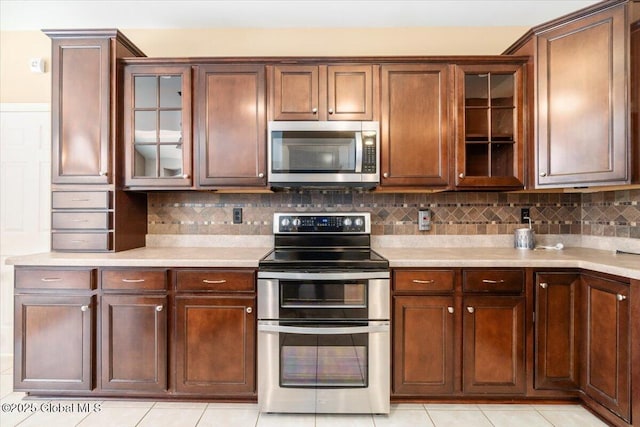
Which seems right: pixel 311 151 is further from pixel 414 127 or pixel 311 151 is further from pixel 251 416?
pixel 251 416

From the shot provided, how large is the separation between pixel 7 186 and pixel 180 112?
1687 mm

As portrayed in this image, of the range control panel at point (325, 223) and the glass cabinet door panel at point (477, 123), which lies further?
the range control panel at point (325, 223)

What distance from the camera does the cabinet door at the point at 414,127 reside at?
7.39ft

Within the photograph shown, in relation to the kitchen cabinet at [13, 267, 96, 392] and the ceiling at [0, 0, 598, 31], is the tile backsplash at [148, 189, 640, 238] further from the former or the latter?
the ceiling at [0, 0, 598, 31]

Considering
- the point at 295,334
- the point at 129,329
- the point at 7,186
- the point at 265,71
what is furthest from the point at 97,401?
the point at 265,71

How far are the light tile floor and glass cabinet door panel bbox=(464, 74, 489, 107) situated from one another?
196 cm

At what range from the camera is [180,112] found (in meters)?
2.29

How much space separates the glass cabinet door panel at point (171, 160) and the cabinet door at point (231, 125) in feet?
0.50

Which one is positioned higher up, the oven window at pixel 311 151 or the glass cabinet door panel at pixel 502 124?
the glass cabinet door panel at pixel 502 124

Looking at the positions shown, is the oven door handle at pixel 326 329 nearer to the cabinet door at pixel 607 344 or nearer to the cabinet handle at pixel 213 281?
the cabinet handle at pixel 213 281

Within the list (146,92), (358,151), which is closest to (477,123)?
(358,151)

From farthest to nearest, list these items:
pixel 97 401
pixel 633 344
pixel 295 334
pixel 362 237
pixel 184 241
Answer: pixel 184 241
pixel 362 237
pixel 97 401
pixel 295 334
pixel 633 344

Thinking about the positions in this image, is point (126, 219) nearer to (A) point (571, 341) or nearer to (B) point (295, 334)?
(B) point (295, 334)

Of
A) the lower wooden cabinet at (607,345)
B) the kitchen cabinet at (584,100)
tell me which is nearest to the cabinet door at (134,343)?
the lower wooden cabinet at (607,345)
